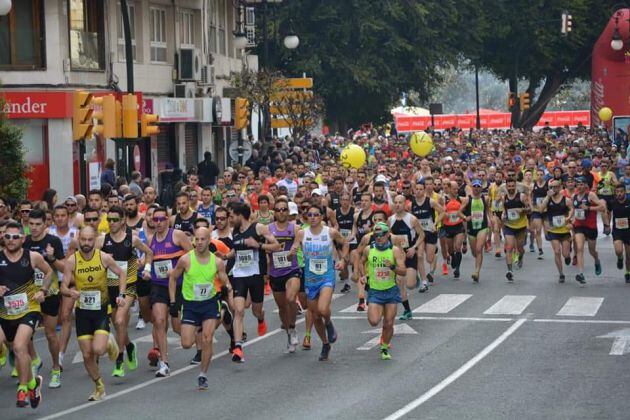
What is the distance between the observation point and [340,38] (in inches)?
2339

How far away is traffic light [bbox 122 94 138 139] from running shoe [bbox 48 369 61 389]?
30.8 feet

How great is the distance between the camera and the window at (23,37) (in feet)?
106

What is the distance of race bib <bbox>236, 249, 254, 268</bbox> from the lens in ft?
55.8

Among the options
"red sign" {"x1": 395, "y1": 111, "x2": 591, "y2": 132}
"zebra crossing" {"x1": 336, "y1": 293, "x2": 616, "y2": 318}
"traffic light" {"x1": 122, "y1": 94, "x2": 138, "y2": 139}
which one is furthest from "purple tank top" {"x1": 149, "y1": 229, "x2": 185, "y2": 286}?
"red sign" {"x1": 395, "y1": 111, "x2": 591, "y2": 132}

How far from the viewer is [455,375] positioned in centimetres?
1536

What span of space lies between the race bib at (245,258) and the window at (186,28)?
24.4m

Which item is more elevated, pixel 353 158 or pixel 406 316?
pixel 353 158

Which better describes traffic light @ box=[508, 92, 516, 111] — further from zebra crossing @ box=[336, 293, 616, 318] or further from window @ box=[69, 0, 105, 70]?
zebra crossing @ box=[336, 293, 616, 318]

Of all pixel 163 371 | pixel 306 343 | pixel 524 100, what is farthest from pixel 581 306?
pixel 524 100

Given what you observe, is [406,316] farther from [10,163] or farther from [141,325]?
[10,163]

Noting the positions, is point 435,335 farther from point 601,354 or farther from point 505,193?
point 505,193

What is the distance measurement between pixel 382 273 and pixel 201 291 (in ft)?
8.40

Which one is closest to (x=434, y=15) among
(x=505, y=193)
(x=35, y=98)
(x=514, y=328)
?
(x=35, y=98)

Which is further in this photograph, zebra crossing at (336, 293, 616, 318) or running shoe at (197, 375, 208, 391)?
zebra crossing at (336, 293, 616, 318)
